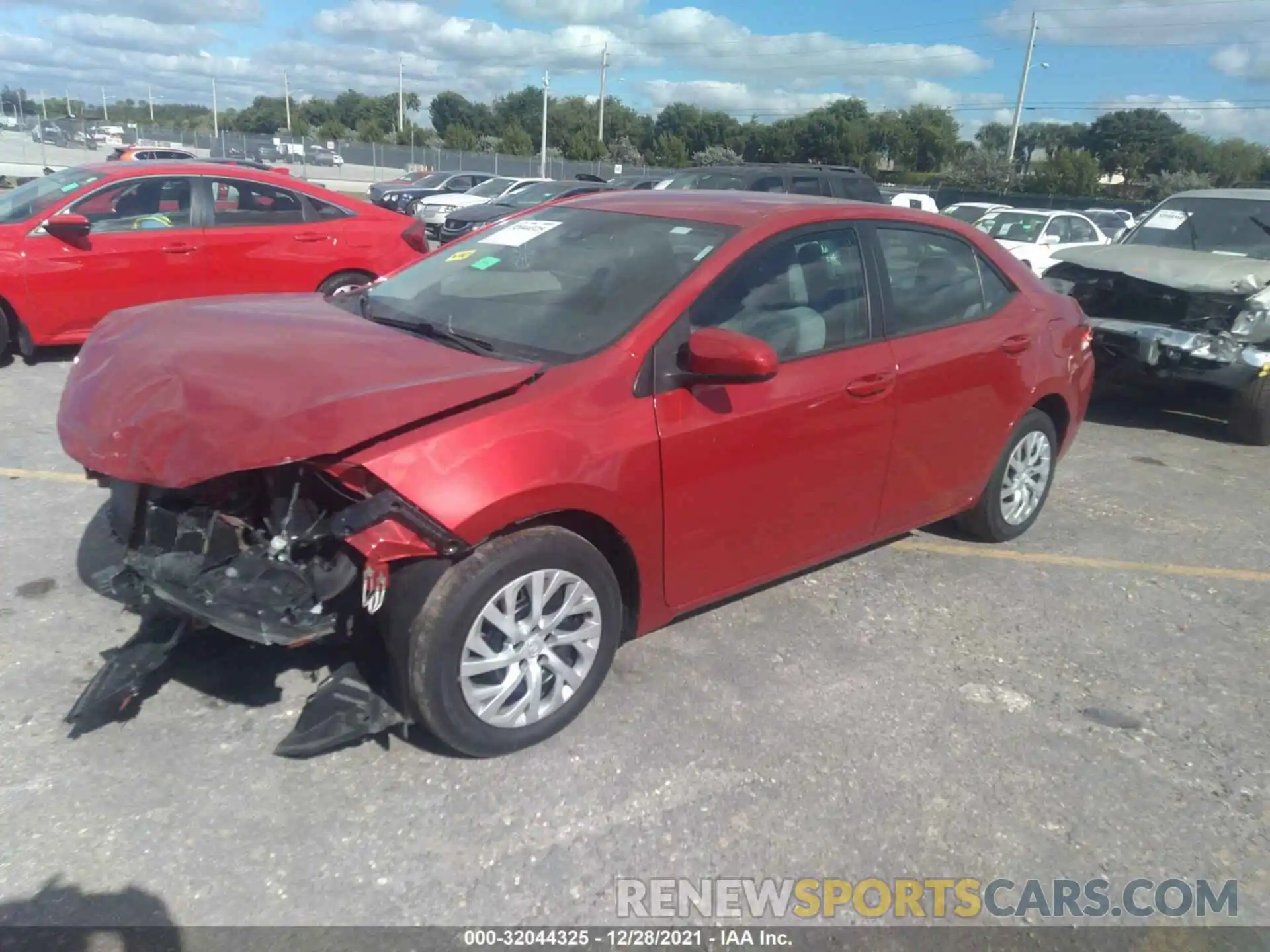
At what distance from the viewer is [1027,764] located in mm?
3408

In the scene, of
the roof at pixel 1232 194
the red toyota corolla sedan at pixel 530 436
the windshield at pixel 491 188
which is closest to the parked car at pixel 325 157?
the windshield at pixel 491 188

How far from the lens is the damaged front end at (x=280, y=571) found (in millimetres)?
2873

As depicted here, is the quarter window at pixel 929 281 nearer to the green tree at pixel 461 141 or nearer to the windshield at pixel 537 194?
the windshield at pixel 537 194

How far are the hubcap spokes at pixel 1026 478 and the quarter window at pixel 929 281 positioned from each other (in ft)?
2.66

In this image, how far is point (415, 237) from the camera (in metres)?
9.25

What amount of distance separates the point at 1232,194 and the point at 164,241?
30.5 feet

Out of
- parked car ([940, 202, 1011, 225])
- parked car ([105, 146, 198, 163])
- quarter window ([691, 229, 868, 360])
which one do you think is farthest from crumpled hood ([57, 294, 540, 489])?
parked car ([105, 146, 198, 163])

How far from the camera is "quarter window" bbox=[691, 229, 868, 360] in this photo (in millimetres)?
3684

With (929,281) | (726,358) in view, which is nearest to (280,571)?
(726,358)

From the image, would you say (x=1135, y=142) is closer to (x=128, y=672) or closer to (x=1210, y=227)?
(x=1210, y=227)

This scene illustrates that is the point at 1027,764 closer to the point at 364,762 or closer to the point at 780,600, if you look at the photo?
the point at 780,600

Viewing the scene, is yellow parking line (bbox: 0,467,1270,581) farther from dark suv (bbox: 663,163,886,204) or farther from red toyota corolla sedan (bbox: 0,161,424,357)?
dark suv (bbox: 663,163,886,204)

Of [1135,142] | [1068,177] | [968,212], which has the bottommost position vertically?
[968,212]

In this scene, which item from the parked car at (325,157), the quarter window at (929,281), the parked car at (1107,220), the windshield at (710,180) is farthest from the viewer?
the parked car at (325,157)
